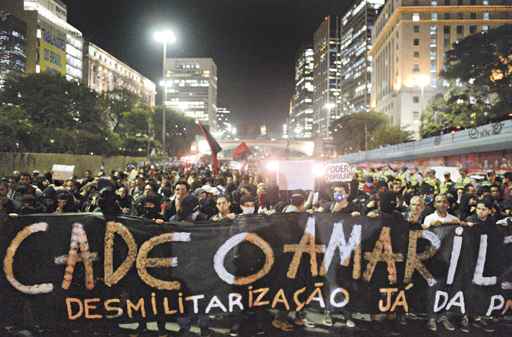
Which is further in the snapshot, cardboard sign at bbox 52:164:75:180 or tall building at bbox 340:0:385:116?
tall building at bbox 340:0:385:116

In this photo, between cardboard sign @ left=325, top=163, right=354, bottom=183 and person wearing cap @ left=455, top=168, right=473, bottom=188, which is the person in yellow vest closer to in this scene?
person wearing cap @ left=455, top=168, right=473, bottom=188

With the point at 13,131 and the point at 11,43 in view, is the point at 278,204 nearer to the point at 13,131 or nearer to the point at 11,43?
the point at 13,131

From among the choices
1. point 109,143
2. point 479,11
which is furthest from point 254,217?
point 479,11

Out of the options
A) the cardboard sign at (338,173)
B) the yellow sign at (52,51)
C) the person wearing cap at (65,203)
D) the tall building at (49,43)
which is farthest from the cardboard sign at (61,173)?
the yellow sign at (52,51)

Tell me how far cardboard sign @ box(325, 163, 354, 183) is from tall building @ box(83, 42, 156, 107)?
9562 centimetres

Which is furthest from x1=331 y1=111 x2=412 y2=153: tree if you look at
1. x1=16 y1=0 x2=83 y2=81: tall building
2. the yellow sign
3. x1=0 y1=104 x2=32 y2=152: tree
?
the yellow sign

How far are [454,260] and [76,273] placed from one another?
432 centimetres

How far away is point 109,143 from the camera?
1873 inches

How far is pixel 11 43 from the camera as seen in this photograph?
84.8 metres

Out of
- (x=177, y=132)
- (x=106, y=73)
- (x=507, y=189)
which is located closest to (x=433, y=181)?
(x=507, y=189)

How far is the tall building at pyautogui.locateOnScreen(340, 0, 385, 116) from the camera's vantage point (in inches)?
5600

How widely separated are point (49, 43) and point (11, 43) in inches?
450

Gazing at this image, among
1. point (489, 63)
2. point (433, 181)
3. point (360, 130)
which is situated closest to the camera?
point (433, 181)

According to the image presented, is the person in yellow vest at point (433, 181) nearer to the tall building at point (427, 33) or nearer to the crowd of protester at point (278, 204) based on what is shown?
the crowd of protester at point (278, 204)
